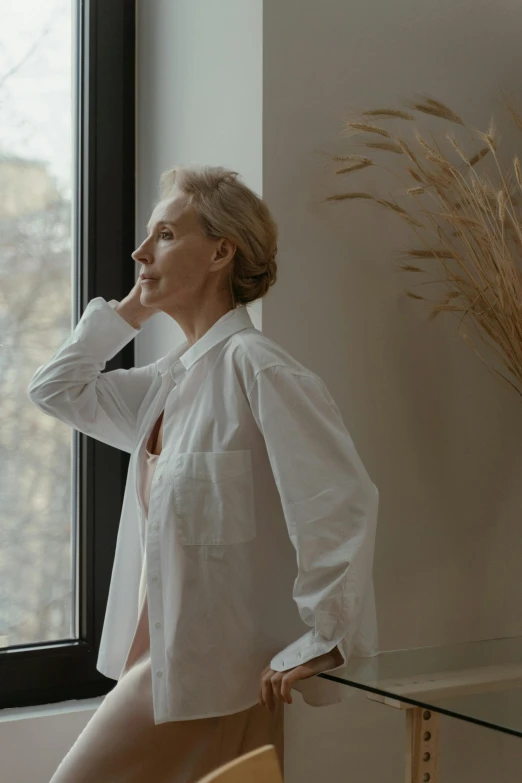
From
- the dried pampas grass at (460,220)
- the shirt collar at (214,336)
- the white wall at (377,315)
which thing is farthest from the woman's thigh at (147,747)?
the dried pampas grass at (460,220)

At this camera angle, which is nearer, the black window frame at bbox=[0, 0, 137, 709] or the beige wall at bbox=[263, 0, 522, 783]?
the beige wall at bbox=[263, 0, 522, 783]

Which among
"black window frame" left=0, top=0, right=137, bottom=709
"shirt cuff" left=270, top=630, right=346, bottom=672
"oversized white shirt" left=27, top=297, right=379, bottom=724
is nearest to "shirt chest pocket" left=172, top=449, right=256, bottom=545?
"oversized white shirt" left=27, top=297, right=379, bottom=724

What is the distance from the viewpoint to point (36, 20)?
2244 mm

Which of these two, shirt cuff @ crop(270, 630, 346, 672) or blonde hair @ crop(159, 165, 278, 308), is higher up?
blonde hair @ crop(159, 165, 278, 308)

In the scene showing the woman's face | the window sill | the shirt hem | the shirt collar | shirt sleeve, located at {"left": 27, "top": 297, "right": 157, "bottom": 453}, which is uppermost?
the woman's face

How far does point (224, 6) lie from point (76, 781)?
154 cm

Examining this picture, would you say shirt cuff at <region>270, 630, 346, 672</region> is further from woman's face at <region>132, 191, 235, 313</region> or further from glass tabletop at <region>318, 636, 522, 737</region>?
woman's face at <region>132, 191, 235, 313</region>

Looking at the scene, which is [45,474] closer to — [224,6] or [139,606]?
[139,606]

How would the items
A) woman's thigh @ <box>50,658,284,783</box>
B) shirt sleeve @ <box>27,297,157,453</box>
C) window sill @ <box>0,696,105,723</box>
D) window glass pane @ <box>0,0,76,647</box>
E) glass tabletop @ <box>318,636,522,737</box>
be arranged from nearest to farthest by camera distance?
glass tabletop @ <box>318,636,522,737</box>
woman's thigh @ <box>50,658,284,783</box>
shirt sleeve @ <box>27,297,157,453</box>
window sill @ <box>0,696,105,723</box>
window glass pane @ <box>0,0,76,647</box>

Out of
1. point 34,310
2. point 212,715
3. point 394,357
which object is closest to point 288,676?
point 212,715

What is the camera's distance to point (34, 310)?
2207 mm

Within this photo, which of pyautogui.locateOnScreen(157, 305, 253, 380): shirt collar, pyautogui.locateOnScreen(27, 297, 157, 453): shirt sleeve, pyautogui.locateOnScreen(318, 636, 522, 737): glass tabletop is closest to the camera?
pyautogui.locateOnScreen(318, 636, 522, 737): glass tabletop

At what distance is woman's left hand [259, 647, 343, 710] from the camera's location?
1366 millimetres

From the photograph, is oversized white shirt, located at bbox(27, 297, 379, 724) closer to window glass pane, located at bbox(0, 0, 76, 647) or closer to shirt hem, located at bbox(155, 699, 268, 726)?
shirt hem, located at bbox(155, 699, 268, 726)
